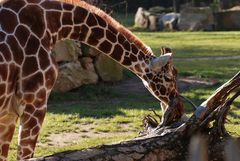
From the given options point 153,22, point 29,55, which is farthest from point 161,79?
point 153,22

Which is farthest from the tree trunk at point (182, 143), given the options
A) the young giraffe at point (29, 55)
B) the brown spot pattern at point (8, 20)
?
the brown spot pattern at point (8, 20)

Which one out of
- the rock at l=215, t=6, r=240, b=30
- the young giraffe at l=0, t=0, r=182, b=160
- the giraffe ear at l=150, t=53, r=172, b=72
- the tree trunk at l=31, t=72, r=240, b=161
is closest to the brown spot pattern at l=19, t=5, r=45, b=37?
the young giraffe at l=0, t=0, r=182, b=160

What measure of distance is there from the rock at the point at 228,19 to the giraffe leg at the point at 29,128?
2018 centimetres

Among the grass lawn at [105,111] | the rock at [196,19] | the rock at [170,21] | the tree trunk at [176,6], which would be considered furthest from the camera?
the tree trunk at [176,6]

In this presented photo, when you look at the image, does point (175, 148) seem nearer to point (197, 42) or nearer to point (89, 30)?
point (89, 30)

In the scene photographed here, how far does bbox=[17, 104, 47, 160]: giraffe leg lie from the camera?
439cm

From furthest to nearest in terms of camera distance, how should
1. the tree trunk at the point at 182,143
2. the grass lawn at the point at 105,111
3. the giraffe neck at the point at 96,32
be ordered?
the grass lawn at the point at 105,111, the giraffe neck at the point at 96,32, the tree trunk at the point at 182,143

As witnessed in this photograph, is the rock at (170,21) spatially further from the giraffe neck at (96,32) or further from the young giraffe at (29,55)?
the young giraffe at (29,55)

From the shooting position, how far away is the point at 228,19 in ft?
78.9

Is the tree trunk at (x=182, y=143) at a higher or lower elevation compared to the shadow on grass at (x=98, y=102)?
higher

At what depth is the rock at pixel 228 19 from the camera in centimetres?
2373

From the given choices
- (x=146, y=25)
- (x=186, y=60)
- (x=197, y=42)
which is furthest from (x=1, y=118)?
(x=146, y=25)

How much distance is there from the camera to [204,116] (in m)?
3.68

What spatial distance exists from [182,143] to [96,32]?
1657 mm
